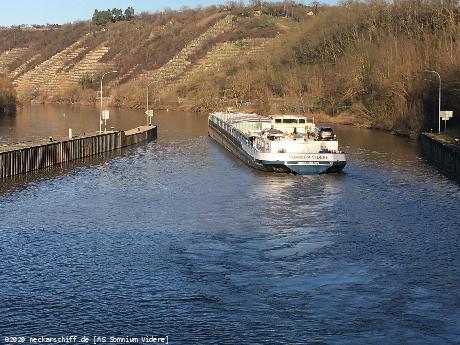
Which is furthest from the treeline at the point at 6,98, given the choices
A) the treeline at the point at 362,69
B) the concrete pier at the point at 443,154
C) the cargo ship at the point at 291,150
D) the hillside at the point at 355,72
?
the concrete pier at the point at 443,154

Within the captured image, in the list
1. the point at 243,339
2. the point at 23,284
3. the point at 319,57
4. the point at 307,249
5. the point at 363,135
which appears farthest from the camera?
the point at 319,57

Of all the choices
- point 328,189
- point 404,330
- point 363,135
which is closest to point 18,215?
point 328,189

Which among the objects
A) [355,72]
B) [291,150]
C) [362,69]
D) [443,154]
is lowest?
[443,154]

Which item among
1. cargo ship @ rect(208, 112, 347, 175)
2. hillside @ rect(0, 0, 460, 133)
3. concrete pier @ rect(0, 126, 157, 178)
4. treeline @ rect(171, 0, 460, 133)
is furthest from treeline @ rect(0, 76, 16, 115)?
cargo ship @ rect(208, 112, 347, 175)

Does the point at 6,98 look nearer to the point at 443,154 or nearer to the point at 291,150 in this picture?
the point at 291,150

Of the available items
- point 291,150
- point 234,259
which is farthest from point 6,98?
point 234,259

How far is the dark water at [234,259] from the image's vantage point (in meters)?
25.0

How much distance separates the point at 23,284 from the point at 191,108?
486 feet

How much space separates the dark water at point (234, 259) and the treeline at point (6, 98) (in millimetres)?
89789

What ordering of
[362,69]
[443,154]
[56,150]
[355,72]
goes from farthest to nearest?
1. [355,72]
2. [362,69]
3. [56,150]
4. [443,154]

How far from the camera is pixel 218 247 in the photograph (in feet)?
112

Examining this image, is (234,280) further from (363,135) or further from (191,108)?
(191,108)

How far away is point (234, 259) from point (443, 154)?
37.3m

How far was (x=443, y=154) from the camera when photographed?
65062 millimetres
